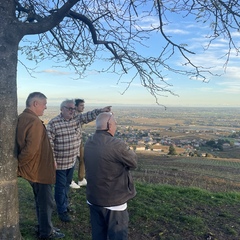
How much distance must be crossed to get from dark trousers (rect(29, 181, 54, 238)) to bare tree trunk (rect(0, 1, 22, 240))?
Result: 44cm

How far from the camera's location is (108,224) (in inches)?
135

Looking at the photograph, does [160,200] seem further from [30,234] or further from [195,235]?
[30,234]

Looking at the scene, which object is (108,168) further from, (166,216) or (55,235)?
(166,216)

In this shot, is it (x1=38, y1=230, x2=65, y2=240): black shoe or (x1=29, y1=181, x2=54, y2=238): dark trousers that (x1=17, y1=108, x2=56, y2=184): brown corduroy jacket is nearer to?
(x1=29, y1=181, x2=54, y2=238): dark trousers

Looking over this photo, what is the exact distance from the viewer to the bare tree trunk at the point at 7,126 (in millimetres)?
3645

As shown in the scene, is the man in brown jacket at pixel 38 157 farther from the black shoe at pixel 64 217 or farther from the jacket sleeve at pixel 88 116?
the jacket sleeve at pixel 88 116

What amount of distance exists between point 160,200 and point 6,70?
4.16 metres

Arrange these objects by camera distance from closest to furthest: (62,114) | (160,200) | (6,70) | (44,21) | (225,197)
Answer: (6,70), (44,21), (62,114), (160,200), (225,197)

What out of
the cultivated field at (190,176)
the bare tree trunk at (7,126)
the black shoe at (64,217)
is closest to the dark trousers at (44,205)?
the bare tree trunk at (7,126)

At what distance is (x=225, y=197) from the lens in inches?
285

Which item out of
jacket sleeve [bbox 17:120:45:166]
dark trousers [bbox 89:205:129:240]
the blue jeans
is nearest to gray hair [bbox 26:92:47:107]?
jacket sleeve [bbox 17:120:45:166]

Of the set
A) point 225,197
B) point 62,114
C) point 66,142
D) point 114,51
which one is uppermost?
point 114,51

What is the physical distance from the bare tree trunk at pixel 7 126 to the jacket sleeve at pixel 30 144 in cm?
10

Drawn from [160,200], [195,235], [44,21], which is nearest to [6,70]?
[44,21]
